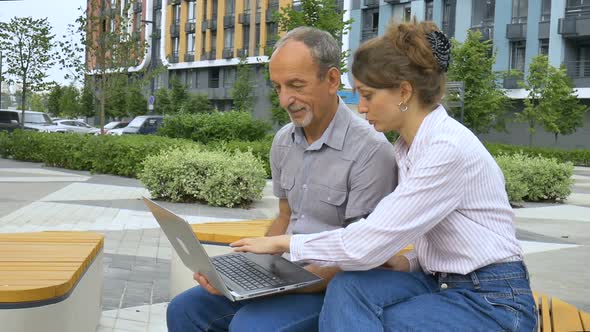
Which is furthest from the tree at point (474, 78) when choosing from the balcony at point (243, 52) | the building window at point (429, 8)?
the balcony at point (243, 52)

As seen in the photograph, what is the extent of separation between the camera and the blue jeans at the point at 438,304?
2.22 meters

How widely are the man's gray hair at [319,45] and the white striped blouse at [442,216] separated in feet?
2.10

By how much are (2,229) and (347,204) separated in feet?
21.3

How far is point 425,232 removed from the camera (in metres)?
2.33

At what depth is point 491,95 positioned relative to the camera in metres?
31.8

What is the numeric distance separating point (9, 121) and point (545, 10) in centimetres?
2801

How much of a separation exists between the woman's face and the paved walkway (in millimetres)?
2770

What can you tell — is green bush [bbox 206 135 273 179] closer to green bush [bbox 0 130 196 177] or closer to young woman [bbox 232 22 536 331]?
green bush [bbox 0 130 196 177]

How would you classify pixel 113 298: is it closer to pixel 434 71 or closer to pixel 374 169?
pixel 374 169

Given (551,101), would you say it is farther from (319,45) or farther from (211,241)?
(319,45)

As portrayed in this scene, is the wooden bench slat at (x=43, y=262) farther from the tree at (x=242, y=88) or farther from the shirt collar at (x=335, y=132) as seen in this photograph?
the tree at (x=242, y=88)

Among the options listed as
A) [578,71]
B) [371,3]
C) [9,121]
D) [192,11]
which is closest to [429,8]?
[371,3]

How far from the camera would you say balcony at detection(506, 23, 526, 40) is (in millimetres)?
40375

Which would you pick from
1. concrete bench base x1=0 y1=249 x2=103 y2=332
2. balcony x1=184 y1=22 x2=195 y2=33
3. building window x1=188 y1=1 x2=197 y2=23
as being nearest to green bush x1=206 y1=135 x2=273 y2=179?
concrete bench base x1=0 y1=249 x2=103 y2=332
